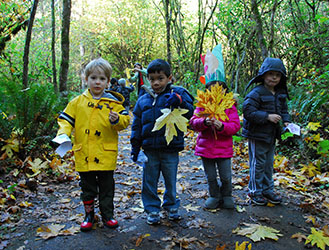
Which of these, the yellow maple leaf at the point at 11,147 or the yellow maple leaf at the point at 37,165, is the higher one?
the yellow maple leaf at the point at 11,147

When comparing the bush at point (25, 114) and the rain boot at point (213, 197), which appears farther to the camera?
the bush at point (25, 114)

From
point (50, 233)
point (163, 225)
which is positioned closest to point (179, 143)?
point (163, 225)

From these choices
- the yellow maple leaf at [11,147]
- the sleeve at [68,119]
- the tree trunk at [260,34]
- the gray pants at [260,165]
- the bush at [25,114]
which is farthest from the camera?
the tree trunk at [260,34]

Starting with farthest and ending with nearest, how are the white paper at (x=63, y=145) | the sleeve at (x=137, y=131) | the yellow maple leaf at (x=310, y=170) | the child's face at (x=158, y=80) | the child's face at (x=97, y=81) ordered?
the yellow maple leaf at (x=310, y=170), the sleeve at (x=137, y=131), the child's face at (x=158, y=80), the child's face at (x=97, y=81), the white paper at (x=63, y=145)

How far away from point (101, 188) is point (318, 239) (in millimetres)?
2240

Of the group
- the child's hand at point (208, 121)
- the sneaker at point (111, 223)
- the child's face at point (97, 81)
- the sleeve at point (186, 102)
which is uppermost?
the child's face at point (97, 81)

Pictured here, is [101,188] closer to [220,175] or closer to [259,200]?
[220,175]

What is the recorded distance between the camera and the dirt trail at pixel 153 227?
98.6 inches

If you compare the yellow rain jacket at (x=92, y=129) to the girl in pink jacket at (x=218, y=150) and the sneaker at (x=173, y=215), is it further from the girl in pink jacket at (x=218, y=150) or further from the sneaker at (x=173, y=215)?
the girl in pink jacket at (x=218, y=150)

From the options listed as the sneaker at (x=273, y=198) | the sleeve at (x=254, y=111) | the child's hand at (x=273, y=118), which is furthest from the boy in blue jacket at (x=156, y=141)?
the sneaker at (x=273, y=198)

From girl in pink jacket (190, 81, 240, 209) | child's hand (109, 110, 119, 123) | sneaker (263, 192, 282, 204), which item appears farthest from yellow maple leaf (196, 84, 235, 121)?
sneaker (263, 192, 282, 204)

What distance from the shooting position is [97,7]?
75.8 feet

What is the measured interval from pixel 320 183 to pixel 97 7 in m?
23.8

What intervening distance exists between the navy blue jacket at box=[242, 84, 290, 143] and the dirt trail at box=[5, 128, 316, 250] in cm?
95
